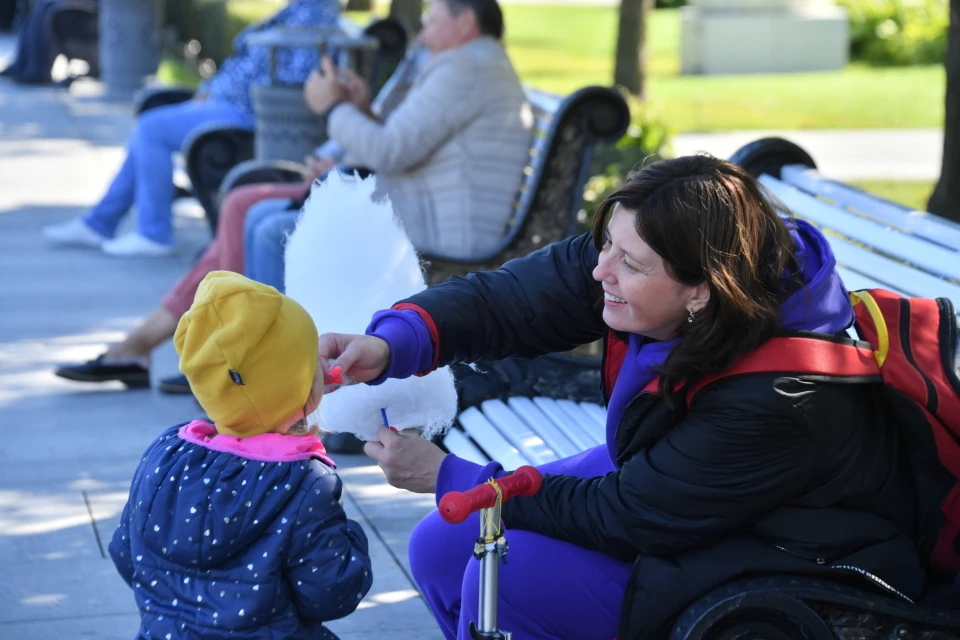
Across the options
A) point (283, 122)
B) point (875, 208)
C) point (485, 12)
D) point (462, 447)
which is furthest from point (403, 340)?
point (283, 122)

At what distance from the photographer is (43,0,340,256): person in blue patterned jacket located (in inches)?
295

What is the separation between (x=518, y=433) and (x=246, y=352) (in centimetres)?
136

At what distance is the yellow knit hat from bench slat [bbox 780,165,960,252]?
1843 mm

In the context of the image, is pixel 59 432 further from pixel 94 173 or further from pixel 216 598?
pixel 94 173

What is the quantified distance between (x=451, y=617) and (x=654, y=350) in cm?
73

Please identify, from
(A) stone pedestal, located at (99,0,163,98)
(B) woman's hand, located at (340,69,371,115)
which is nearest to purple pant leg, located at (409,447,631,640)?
(B) woman's hand, located at (340,69,371,115)

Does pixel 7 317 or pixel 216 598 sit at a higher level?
pixel 216 598

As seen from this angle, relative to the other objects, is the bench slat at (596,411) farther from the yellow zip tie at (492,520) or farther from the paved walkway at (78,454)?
the yellow zip tie at (492,520)

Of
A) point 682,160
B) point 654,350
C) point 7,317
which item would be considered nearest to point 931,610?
point 654,350

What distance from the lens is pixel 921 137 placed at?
1318cm

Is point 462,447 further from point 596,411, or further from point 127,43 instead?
point 127,43

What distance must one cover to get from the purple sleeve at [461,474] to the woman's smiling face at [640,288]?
344 millimetres

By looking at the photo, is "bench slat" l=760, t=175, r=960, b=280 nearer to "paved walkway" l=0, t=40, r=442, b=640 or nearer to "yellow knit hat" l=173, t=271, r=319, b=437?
"paved walkway" l=0, t=40, r=442, b=640

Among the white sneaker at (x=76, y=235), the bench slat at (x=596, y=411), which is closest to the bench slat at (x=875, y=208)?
the bench slat at (x=596, y=411)
